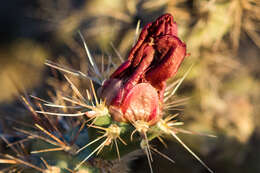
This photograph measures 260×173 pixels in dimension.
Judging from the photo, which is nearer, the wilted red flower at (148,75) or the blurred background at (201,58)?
the wilted red flower at (148,75)

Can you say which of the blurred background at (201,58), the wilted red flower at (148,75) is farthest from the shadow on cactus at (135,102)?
the blurred background at (201,58)

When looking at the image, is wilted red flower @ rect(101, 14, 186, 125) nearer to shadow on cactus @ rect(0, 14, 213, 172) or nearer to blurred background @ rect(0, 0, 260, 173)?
shadow on cactus @ rect(0, 14, 213, 172)

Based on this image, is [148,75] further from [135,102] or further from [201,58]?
[201,58]

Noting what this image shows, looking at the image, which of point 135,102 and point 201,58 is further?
point 201,58

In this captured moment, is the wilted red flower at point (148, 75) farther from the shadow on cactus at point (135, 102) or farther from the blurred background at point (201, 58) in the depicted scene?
the blurred background at point (201, 58)

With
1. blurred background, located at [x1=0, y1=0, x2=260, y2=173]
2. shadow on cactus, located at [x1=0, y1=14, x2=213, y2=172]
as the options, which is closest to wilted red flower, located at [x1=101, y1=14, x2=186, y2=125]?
shadow on cactus, located at [x1=0, y1=14, x2=213, y2=172]

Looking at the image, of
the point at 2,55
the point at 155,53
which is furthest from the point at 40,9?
the point at 155,53

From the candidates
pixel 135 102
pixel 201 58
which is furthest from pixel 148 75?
pixel 201 58
